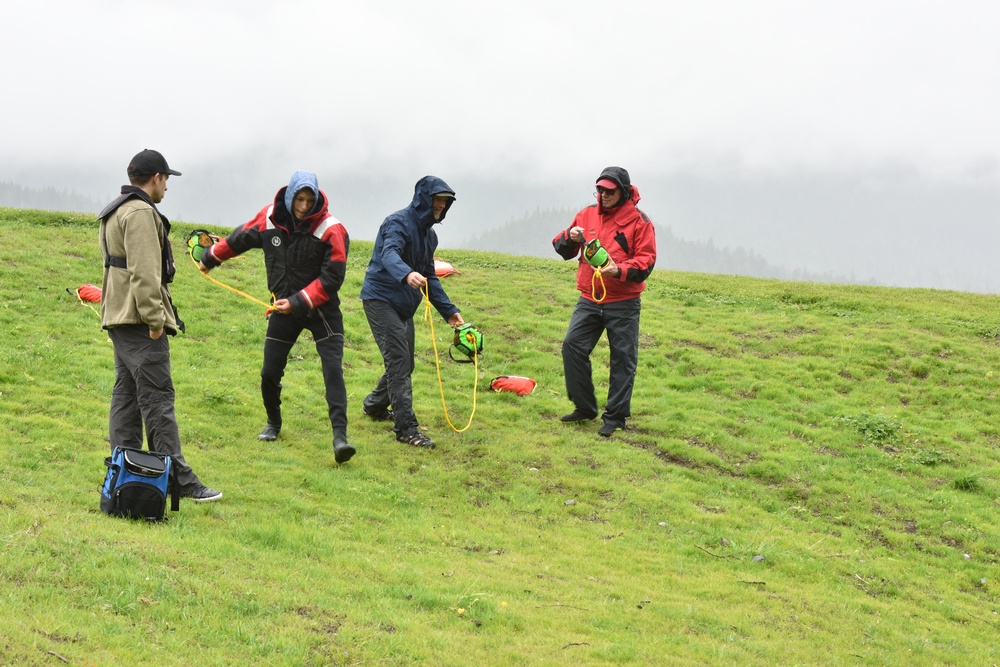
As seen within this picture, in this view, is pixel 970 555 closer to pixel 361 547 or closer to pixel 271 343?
pixel 361 547

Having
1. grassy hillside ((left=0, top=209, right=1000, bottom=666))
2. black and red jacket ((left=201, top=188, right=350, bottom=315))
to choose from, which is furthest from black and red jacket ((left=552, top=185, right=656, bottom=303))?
black and red jacket ((left=201, top=188, right=350, bottom=315))

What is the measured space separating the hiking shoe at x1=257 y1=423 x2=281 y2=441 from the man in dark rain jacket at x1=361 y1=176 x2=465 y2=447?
1.38 metres

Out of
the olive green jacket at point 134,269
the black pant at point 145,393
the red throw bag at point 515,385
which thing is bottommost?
the red throw bag at point 515,385

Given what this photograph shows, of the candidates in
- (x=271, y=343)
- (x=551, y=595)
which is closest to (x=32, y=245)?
(x=271, y=343)

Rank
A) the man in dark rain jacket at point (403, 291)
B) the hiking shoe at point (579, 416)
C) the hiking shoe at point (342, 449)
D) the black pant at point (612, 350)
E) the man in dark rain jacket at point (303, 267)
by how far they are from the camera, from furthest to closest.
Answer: the hiking shoe at point (579, 416) < the black pant at point (612, 350) < the man in dark rain jacket at point (403, 291) < the hiking shoe at point (342, 449) < the man in dark rain jacket at point (303, 267)

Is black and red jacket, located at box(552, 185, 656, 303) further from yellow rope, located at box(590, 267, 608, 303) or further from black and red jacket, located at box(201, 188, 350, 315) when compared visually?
black and red jacket, located at box(201, 188, 350, 315)

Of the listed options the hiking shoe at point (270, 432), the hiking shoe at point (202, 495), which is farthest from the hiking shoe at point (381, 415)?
the hiking shoe at point (202, 495)

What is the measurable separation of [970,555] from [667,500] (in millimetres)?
3181

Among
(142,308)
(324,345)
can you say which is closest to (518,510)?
(324,345)

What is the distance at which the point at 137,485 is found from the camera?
22.3 feet

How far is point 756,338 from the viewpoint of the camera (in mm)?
17844

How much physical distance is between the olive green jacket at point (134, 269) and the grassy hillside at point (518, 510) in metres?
1.59

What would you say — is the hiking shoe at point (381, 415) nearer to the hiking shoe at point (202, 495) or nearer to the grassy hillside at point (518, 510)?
the grassy hillside at point (518, 510)

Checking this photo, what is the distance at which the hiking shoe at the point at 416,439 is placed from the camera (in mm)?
10500
